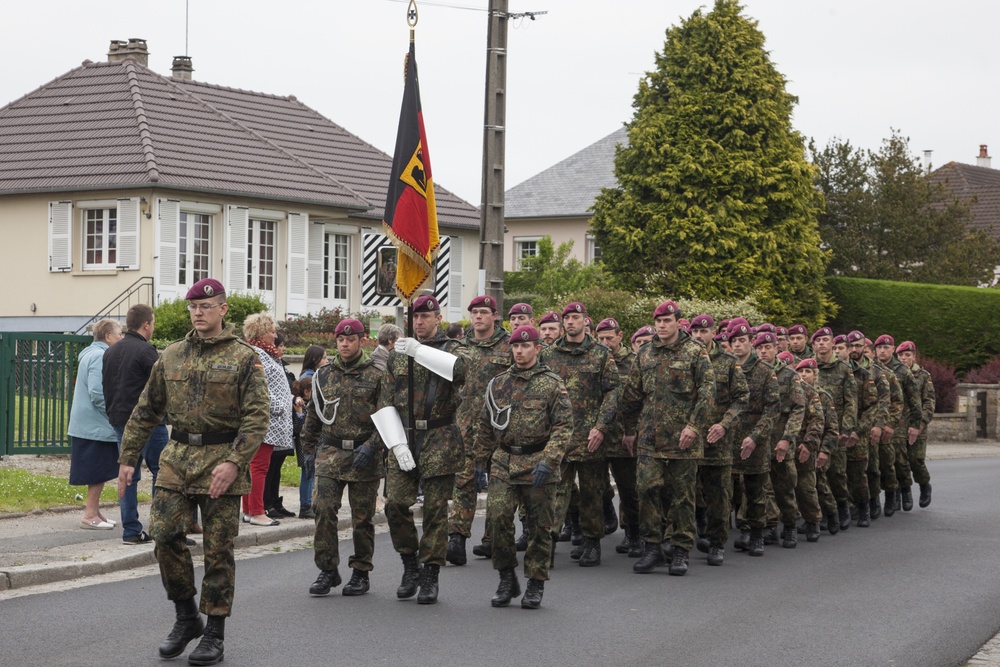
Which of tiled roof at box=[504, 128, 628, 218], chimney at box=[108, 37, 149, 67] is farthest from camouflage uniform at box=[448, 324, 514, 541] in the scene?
tiled roof at box=[504, 128, 628, 218]

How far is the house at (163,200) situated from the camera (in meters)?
30.5

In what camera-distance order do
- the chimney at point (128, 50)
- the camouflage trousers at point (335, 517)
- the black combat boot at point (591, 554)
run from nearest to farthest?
1. the camouflage trousers at point (335, 517)
2. the black combat boot at point (591, 554)
3. the chimney at point (128, 50)

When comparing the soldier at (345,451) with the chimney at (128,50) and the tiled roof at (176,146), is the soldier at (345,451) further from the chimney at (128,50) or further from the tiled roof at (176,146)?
the chimney at (128,50)

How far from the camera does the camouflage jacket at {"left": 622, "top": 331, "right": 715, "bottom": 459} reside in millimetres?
11078

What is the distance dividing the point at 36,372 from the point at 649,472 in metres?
8.54

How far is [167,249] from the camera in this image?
3044 cm

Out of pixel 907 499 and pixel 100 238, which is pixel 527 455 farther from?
pixel 100 238

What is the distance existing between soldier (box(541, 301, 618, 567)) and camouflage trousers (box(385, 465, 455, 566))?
181 centimetres

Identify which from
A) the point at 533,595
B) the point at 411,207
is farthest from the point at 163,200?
the point at 533,595

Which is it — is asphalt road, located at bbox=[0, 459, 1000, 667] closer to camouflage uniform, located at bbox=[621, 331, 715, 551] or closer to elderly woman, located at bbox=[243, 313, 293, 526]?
camouflage uniform, located at bbox=[621, 331, 715, 551]

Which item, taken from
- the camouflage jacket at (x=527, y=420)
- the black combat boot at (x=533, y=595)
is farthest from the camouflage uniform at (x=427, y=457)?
the black combat boot at (x=533, y=595)

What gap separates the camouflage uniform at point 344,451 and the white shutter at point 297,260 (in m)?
23.8

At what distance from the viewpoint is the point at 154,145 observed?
31.5 meters

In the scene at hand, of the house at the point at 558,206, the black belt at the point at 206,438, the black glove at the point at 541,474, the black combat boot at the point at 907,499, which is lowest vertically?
the black combat boot at the point at 907,499
